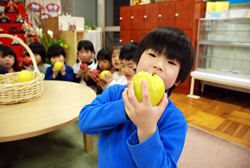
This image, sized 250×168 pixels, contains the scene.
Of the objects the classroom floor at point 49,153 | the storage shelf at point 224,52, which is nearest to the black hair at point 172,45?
the classroom floor at point 49,153

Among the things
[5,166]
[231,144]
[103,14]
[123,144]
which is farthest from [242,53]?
[103,14]

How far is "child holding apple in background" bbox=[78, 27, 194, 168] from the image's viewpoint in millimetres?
458

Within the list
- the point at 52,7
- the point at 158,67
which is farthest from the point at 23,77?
the point at 52,7

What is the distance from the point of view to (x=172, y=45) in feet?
2.06

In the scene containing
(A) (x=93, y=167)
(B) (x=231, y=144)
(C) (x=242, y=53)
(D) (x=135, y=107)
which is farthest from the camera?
(C) (x=242, y=53)

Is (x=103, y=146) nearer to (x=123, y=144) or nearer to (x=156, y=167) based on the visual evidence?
(x=123, y=144)

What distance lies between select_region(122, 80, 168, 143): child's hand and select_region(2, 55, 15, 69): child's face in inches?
A: 88.6

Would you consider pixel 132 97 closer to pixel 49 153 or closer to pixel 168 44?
pixel 168 44

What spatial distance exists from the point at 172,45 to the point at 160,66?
0.10 metres

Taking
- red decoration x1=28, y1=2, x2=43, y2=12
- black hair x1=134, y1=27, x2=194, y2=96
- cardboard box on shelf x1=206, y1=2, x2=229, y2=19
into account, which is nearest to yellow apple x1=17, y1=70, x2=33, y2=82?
black hair x1=134, y1=27, x2=194, y2=96

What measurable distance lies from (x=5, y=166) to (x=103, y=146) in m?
1.38

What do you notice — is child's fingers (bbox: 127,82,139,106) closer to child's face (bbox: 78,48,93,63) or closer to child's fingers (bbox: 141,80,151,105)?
child's fingers (bbox: 141,80,151,105)

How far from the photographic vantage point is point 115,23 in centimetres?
605

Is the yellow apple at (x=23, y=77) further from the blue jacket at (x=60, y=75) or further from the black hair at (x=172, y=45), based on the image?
the black hair at (x=172, y=45)
